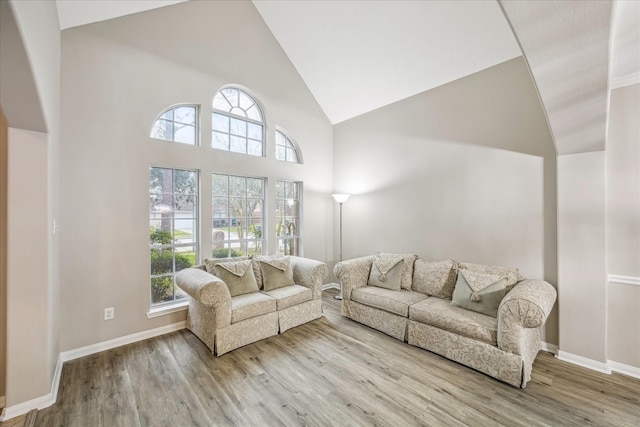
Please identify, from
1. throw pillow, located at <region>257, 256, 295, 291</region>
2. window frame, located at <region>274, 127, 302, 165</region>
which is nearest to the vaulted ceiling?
window frame, located at <region>274, 127, 302, 165</region>

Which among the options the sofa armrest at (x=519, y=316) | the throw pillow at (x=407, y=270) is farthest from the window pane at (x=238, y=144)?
the sofa armrest at (x=519, y=316)

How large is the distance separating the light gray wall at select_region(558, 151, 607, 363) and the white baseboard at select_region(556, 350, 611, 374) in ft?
0.05

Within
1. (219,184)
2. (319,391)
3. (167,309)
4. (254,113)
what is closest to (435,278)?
(319,391)

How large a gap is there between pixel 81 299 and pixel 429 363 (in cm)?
348

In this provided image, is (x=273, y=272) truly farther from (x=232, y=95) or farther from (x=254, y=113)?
(x=232, y=95)

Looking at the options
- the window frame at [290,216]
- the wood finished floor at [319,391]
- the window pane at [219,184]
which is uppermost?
the window pane at [219,184]

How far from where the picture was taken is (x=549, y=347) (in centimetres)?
273

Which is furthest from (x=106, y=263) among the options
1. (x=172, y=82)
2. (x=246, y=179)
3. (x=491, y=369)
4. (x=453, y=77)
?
(x=453, y=77)

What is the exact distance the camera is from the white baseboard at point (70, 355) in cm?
186

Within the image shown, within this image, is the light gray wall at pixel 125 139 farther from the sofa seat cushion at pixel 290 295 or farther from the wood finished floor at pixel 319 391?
the sofa seat cushion at pixel 290 295

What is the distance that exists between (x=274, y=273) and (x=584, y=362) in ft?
10.7

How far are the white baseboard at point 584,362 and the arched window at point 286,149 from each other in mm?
4126

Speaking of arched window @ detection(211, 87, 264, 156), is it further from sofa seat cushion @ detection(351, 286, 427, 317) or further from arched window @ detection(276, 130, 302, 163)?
sofa seat cushion @ detection(351, 286, 427, 317)

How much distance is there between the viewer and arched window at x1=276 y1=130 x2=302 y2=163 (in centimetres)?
444
